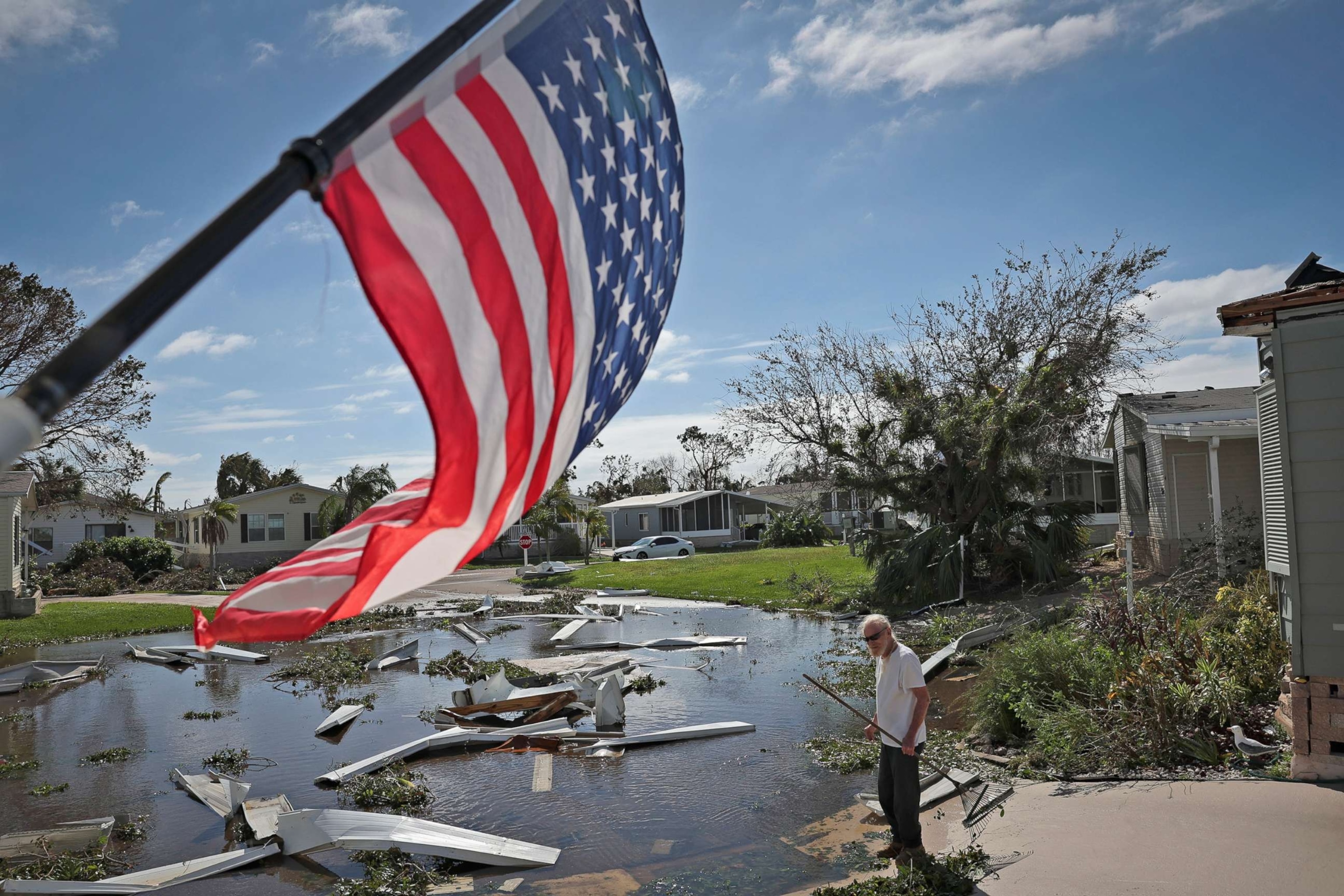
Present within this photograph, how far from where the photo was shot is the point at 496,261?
3057 mm

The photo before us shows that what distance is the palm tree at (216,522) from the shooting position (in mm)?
45281

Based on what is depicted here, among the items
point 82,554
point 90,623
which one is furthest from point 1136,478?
point 82,554

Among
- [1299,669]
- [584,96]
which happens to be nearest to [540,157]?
[584,96]

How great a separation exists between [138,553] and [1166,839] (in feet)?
150

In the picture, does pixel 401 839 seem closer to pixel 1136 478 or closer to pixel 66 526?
pixel 1136 478

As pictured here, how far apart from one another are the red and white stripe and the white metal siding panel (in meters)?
7.38

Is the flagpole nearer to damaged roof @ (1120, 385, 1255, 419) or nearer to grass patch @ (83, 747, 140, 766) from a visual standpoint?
grass patch @ (83, 747, 140, 766)

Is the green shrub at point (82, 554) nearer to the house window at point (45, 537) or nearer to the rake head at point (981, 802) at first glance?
the house window at point (45, 537)

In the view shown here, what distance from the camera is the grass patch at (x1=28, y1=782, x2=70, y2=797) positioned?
985 cm

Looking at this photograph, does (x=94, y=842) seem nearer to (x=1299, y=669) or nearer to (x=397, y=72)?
(x=397, y=72)

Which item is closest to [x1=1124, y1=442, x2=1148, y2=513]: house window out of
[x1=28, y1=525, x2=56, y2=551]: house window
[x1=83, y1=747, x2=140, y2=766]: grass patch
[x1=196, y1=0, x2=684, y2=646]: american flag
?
[x1=83, y1=747, x2=140, y2=766]: grass patch

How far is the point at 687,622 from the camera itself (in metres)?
23.7

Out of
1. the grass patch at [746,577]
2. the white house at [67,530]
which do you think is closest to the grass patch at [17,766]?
the grass patch at [746,577]

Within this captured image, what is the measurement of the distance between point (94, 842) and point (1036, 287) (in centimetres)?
2651
